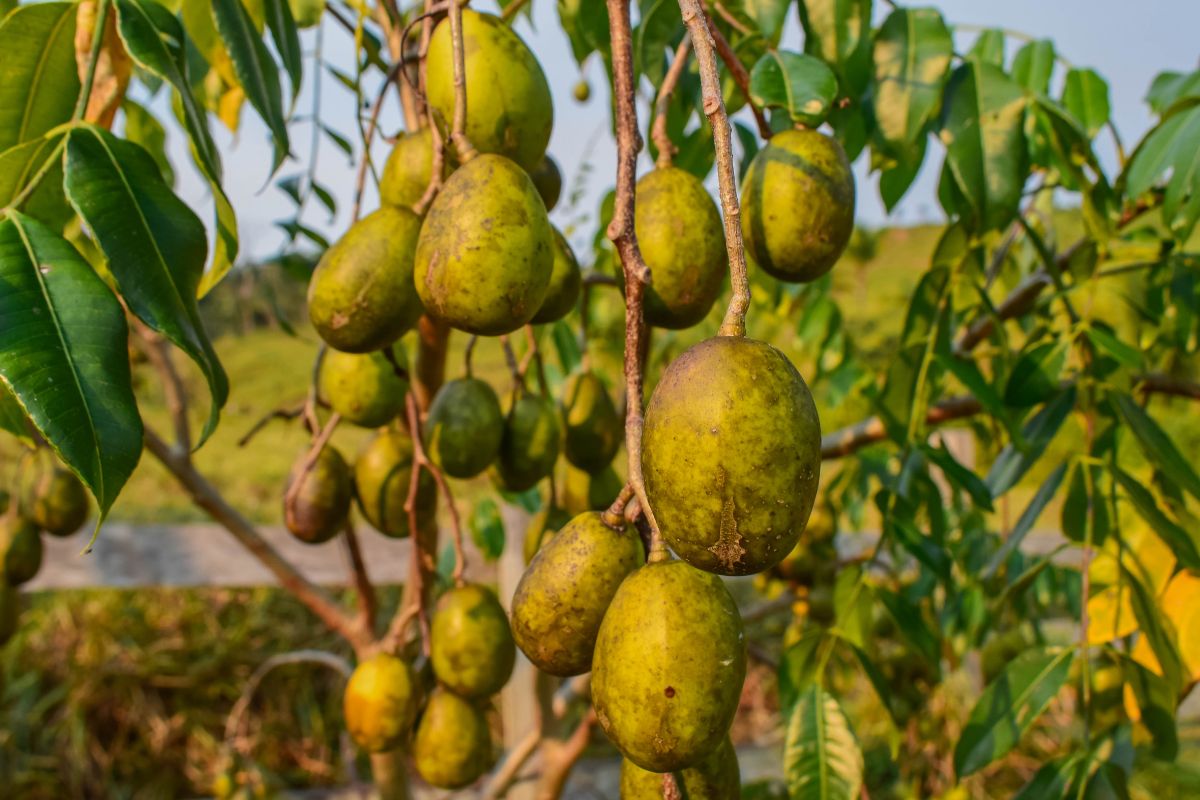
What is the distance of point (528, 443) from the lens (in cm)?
112

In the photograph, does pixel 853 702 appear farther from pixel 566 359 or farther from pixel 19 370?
pixel 19 370

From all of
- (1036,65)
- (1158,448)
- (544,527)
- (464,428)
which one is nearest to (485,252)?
(464,428)

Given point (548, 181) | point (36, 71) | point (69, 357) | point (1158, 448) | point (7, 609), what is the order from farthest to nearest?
point (7, 609)
point (1158, 448)
point (548, 181)
point (36, 71)
point (69, 357)

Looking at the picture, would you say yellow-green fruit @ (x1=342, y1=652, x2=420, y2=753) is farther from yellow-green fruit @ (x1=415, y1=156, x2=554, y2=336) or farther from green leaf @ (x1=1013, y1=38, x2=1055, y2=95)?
green leaf @ (x1=1013, y1=38, x2=1055, y2=95)

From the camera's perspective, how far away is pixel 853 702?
4992mm

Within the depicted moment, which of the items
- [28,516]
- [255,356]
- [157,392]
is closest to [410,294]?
[28,516]

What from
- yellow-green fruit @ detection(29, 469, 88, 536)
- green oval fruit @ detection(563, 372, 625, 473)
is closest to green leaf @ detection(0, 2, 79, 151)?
green oval fruit @ detection(563, 372, 625, 473)

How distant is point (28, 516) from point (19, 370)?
1386mm

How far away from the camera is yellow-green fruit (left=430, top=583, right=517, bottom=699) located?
1017 mm

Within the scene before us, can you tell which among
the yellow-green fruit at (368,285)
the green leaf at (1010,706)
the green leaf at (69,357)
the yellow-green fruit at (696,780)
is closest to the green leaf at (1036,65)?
the green leaf at (1010,706)

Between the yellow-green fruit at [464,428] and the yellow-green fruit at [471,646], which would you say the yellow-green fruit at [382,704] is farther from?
the yellow-green fruit at [464,428]

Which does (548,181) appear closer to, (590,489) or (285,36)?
(285,36)

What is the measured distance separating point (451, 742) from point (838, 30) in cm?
91

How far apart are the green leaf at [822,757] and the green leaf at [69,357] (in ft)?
2.38
